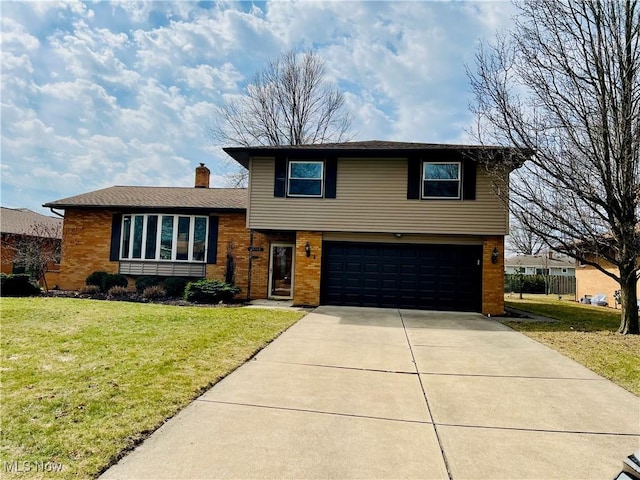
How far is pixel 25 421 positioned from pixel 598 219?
10952mm

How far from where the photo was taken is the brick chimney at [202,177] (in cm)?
1908

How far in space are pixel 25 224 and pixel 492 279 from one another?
2573cm

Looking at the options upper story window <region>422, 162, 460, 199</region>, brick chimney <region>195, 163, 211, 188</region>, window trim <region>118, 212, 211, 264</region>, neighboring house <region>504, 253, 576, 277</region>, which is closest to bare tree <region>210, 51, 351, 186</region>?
brick chimney <region>195, 163, 211, 188</region>

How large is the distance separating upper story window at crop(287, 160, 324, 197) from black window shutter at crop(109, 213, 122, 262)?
747 cm

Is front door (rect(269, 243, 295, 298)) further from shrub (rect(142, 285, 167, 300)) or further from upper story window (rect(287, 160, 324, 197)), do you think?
shrub (rect(142, 285, 167, 300))

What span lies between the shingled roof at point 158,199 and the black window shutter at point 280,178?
6.81 ft

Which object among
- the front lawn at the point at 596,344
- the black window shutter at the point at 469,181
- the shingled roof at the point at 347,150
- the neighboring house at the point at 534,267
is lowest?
the front lawn at the point at 596,344

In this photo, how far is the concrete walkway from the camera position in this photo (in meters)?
2.93

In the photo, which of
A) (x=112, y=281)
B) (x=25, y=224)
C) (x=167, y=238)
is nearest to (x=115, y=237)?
(x=112, y=281)

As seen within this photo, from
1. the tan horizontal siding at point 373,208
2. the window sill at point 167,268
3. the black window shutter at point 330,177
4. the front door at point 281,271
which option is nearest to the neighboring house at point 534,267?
the tan horizontal siding at point 373,208

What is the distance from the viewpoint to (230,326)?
314 inches

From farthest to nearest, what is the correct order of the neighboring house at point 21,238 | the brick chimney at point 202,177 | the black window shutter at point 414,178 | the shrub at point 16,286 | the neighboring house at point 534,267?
the neighboring house at point 534,267 → the brick chimney at point 202,177 → the neighboring house at point 21,238 → the shrub at point 16,286 → the black window shutter at point 414,178

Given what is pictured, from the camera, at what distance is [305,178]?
41.6 feet

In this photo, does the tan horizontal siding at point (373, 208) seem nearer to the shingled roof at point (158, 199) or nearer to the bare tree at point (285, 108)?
the shingled roof at point (158, 199)
